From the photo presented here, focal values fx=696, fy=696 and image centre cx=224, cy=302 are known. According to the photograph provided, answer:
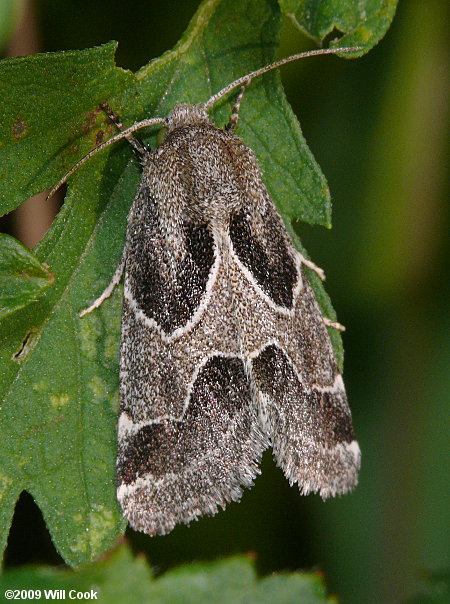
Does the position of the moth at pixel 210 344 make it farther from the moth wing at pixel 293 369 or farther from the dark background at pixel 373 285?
the dark background at pixel 373 285

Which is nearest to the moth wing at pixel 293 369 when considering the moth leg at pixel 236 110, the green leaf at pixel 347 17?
the moth leg at pixel 236 110

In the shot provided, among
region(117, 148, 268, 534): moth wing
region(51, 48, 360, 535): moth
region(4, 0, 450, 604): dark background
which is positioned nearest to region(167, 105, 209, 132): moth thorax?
region(51, 48, 360, 535): moth

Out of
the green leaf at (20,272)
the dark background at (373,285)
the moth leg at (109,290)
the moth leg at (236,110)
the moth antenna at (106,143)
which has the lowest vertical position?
the dark background at (373,285)

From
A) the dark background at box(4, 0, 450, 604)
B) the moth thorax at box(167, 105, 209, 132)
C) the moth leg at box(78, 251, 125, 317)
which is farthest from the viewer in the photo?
the dark background at box(4, 0, 450, 604)

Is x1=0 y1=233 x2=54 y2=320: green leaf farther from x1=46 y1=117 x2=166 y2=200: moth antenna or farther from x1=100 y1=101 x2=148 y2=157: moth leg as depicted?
x1=100 y1=101 x2=148 y2=157: moth leg

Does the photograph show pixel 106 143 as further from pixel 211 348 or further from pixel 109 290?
pixel 211 348

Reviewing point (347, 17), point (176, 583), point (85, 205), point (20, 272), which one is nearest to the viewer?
point (176, 583)

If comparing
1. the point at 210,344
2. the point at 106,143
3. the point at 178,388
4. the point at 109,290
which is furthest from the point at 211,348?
the point at 106,143
